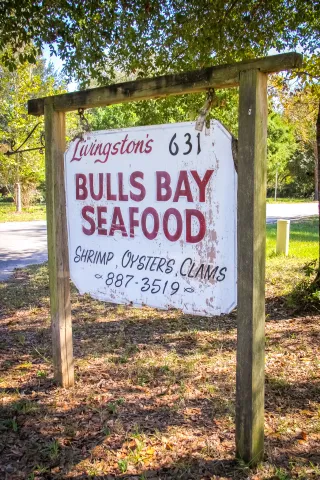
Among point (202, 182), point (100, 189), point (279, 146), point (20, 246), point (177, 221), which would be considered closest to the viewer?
point (202, 182)

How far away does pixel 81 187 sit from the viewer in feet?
9.73

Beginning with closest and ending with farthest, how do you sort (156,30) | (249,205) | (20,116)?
(249,205), (156,30), (20,116)

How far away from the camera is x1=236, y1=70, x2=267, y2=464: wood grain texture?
85.0 inches

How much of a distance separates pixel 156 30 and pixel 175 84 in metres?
3.25

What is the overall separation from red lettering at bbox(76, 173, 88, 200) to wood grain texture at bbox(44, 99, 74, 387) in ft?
0.58

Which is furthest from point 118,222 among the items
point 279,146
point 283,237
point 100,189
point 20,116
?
point 279,146

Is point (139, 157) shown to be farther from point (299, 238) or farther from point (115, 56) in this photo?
point (299, 238)

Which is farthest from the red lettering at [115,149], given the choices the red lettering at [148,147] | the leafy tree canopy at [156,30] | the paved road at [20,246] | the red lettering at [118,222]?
the paved road at [20,246]

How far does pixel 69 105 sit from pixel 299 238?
9.47 metres

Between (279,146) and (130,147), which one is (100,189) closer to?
(130,147)

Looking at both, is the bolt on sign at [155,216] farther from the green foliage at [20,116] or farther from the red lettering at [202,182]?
the green foliage at [20,116]

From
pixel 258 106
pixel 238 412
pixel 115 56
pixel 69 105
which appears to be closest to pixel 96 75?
pixel 115 56

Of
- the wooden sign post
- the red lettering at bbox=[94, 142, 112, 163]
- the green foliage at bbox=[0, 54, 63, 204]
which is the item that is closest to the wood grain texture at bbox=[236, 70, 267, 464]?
the wooden sign post

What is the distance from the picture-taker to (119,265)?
2.86 m
